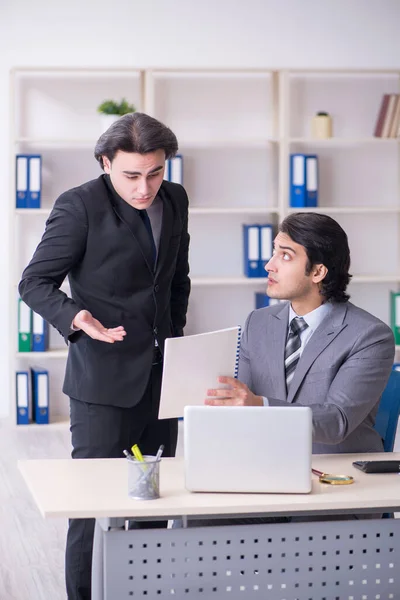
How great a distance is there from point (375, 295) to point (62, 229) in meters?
3.95

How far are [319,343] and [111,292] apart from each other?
0.60 m

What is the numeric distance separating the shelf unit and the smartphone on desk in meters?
3.57

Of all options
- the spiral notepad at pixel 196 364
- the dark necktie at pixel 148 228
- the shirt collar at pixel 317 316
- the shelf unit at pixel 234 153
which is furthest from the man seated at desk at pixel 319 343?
the shelf unit at pixel 234 153

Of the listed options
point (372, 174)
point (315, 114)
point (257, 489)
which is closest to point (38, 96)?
point (315, 114)

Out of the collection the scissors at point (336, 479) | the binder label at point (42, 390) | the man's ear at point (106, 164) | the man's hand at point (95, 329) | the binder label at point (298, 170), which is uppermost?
the binder label at point (298, 170)

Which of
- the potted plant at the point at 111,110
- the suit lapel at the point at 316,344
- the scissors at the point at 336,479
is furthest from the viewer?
the potted plant at the point at 111,110

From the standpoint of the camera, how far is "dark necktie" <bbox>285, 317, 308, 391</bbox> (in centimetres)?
262

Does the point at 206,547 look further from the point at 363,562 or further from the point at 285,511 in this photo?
the point at 363,562

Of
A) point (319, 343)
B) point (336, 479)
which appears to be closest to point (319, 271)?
point (319, 343)

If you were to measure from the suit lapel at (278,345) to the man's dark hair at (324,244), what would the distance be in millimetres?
139

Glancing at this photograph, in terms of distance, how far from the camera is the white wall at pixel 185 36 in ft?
19.3

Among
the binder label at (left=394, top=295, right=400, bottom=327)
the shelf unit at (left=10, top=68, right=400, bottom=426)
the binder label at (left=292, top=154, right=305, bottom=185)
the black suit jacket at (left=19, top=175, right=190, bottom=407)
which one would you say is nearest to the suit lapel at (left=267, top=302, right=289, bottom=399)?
the black suit jacket at (left=19, top=175, right=190, bottom=407)

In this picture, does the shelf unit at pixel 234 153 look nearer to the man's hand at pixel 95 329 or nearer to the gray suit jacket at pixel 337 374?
the gray suit jacket at pixel 337 374

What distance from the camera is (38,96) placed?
5.92 m
